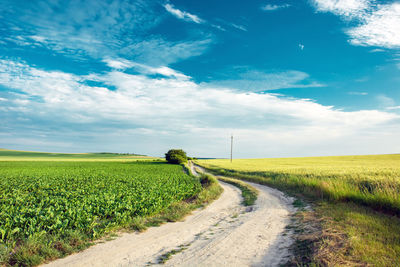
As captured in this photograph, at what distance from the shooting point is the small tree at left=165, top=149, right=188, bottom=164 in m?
81.1

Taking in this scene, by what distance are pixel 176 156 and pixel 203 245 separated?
74.7m

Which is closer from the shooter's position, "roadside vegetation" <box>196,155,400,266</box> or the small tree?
"roadside vegetation" <box>196,155,400,266</box>

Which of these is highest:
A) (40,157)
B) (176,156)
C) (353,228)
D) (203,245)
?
(176,156)

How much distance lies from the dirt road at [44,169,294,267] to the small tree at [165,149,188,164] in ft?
229

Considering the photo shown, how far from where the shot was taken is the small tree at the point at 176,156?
266ft

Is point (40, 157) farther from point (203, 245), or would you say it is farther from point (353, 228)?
point (353, 228)

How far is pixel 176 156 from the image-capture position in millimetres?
81875

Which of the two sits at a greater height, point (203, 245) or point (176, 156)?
Result: point (176, 156)

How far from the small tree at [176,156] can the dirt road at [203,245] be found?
2749 inches

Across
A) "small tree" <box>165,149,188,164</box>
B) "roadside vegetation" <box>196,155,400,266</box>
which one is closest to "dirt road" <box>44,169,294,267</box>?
"roadside vegetation" <box>196,155,400,266</box>

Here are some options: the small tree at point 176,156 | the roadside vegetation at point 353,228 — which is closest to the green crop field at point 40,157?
the small tree at point 176,156

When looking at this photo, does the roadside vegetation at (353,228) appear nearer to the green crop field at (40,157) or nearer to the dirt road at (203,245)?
the dirt road at (203,245)

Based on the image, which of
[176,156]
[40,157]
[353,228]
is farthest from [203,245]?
[40,157]

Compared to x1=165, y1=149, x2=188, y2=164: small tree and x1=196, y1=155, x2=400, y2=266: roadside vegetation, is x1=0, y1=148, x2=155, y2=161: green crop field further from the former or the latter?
x1=196, y1=155, x2=400, y2=266: roadside vegetation
